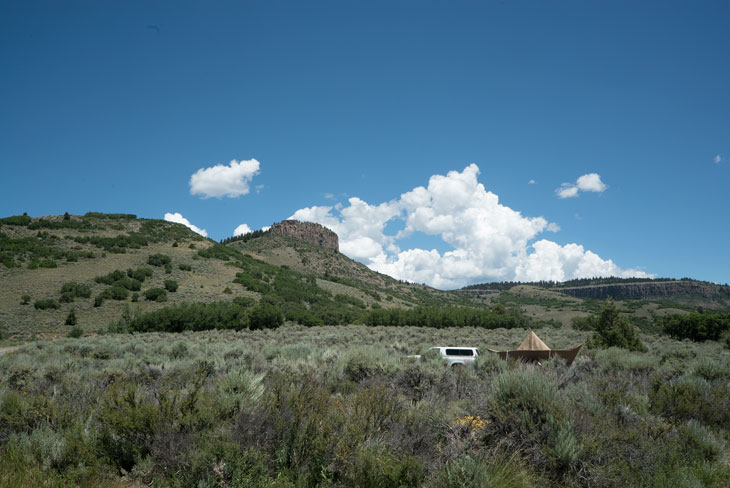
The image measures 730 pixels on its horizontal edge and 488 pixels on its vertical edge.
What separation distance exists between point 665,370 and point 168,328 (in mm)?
36126

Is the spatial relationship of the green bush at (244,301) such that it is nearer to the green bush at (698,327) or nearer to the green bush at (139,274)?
the green bush at (139,274)

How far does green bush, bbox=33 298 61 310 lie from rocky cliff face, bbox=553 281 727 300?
7875 inches

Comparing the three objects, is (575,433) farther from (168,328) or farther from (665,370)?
(168,328)

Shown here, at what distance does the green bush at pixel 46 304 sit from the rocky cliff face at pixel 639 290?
200028 mm

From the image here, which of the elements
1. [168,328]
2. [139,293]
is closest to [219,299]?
[139,293]

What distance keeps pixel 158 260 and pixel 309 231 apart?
352ft

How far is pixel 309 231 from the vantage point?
162m

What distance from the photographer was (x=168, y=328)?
34.6 m

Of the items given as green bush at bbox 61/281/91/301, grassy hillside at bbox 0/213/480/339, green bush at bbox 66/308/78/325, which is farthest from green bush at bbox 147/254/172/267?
green bush at bbox 66/308/78/325

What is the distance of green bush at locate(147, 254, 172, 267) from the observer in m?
54.6

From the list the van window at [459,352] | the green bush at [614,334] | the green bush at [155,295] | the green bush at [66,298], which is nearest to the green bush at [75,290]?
the green bush at [66,298]

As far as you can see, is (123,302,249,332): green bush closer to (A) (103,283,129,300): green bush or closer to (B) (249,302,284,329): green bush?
(B) (249,302,284,329): green bush

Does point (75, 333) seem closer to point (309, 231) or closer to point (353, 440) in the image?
point (353, 440)

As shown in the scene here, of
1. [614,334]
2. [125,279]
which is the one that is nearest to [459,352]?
[614,334]
